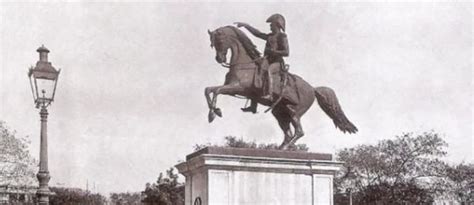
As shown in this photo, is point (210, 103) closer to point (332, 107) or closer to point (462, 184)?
point (332, 107)

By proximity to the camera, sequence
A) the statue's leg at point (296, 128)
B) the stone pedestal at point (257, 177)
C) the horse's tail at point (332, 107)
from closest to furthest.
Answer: the stone pedestal at point (257, 177) < the statue's leg at point (296, 128) < the horse's tail at point (332, 107)

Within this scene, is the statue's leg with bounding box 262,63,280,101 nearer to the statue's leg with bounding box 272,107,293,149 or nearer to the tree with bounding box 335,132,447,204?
the statue's leg with bounding box 272,107,293,149

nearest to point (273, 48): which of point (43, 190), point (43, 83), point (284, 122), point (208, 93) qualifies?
point (284, 122)

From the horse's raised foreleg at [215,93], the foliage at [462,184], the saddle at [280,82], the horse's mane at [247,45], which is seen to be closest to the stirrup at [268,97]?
the saddle at [280,82]

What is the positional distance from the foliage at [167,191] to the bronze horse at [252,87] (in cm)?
3597

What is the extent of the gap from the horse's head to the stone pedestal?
2.11 m

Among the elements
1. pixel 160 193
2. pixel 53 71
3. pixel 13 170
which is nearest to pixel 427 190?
pixel 160 193

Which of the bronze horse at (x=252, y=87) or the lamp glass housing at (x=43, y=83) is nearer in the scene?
the lamp glass housing at (x=43, y=83)

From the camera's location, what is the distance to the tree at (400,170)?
48.6 m

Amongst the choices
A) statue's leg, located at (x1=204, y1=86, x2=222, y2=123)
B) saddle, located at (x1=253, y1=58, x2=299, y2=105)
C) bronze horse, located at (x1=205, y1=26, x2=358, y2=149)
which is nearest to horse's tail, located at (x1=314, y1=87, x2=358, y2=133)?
bronze horse, located at (x1=205, y1=26, x2=358, y2=149)

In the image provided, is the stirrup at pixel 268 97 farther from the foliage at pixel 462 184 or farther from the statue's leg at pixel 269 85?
the foliage at pixel 462 184

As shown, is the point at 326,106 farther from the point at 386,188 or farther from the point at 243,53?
the point at 386,188

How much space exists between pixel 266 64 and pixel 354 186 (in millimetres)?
37651

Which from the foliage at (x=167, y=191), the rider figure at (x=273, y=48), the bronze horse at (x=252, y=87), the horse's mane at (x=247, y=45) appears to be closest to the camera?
the bronze horse at (x=252, y=87)
